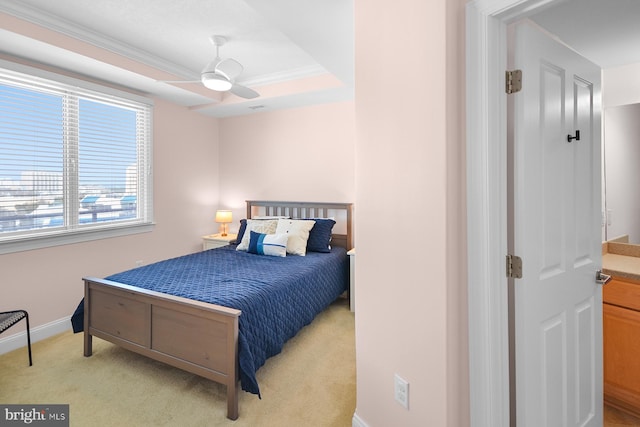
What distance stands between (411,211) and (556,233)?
2.03 feet

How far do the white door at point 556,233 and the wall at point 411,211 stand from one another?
22 centimetres

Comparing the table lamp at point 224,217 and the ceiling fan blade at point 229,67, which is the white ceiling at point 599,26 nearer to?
the ceiling fan blade at point 229,67

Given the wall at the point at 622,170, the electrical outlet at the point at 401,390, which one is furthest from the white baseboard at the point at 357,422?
the wall at the point at 622,170

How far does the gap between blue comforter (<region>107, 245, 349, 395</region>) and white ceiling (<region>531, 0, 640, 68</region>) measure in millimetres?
2266

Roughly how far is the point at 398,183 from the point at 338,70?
1.87 metres

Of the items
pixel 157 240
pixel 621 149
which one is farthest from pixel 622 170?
pixel 157 240

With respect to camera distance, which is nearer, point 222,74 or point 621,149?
point 621,149

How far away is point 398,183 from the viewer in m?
Answer: 1.43

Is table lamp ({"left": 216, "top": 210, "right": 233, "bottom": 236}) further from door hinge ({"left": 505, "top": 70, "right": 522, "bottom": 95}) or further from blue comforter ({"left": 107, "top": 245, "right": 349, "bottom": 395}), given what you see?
door hinge ({"left": 505, "top": 70, "right": 522, "bottom": 95})

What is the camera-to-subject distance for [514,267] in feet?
4.08

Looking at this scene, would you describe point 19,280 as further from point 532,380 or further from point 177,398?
point 532,380

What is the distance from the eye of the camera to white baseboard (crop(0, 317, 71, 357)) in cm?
265

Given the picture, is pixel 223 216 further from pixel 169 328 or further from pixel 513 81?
pixel 513 81

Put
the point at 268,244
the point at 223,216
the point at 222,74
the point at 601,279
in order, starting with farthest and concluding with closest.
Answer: the point at 223,216 < the point at 268,244 < the point at 222,74 < the point at 601,279
